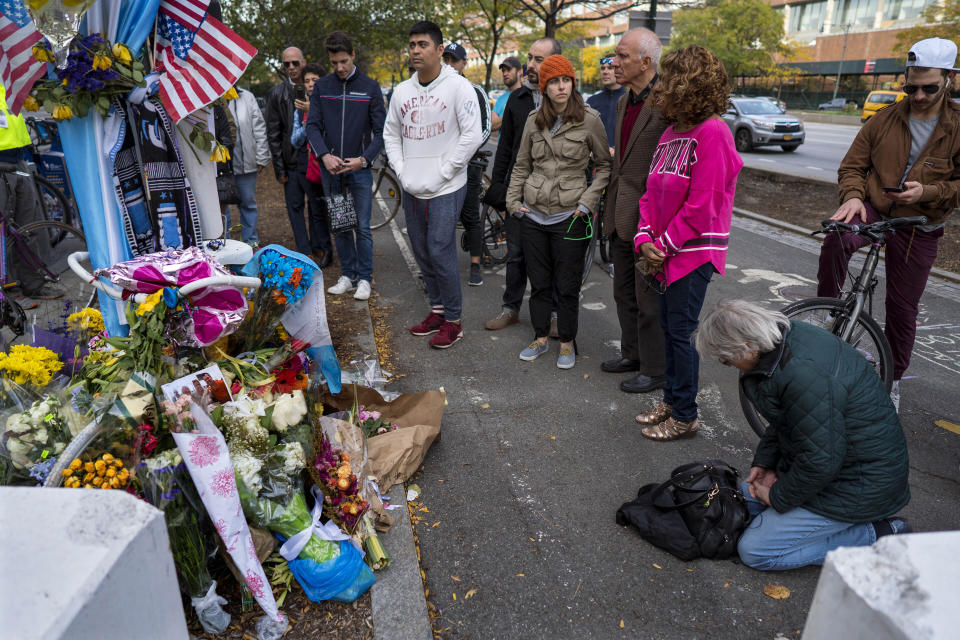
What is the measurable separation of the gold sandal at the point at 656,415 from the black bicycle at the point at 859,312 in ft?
1.48

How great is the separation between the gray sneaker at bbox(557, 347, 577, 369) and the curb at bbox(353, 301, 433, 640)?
197 centimetres

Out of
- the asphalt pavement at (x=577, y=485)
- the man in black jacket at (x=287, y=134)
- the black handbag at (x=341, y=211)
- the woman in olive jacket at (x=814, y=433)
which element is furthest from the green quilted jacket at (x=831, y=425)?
the man in black jacket at (x=287, y=134)

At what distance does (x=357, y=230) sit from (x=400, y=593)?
13.1 ft

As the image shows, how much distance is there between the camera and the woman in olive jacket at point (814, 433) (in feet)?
7.93

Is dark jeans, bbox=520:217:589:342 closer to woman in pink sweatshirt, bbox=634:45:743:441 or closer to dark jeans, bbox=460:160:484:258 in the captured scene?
woman in pink sweatshirt, bbox=634:45:743:441

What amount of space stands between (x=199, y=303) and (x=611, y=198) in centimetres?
273

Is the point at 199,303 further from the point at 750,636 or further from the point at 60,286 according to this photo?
the point at 60,286

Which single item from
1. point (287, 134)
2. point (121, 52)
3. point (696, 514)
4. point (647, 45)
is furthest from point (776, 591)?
point (287, 134)

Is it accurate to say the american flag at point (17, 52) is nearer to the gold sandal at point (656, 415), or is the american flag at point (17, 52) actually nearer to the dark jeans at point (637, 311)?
the dark jeans at point (637, 311)

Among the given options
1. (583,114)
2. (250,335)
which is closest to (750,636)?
(250,335)

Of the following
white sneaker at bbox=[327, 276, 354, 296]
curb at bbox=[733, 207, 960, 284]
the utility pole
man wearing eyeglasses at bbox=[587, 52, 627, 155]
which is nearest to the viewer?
man wearing eyeglasses at bbox=[587, 52, 627, 155]

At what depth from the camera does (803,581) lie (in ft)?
8.73

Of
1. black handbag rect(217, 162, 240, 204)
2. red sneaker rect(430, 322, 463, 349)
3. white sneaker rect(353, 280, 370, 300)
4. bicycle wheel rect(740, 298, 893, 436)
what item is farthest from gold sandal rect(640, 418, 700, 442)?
black handbag rect(217, 162, 240, 204)

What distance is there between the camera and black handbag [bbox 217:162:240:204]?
21.2ft
